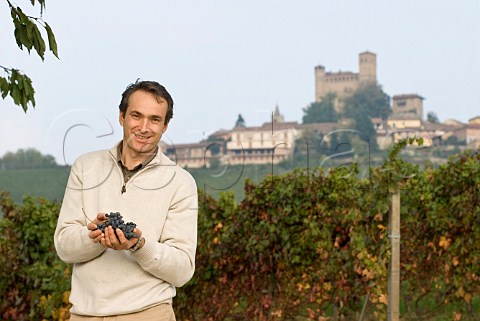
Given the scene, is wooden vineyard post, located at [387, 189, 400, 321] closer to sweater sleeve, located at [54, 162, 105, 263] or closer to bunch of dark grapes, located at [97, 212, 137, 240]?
sweater sleeve, located at [54, 162, 105, 263]

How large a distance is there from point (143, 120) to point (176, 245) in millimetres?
406

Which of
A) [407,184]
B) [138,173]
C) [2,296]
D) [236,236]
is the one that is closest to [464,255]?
[407,184]

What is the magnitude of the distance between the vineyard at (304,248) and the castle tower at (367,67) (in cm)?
13353

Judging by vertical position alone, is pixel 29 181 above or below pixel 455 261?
above

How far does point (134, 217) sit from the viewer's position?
2461 mm

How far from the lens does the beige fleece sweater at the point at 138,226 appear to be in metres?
2.44

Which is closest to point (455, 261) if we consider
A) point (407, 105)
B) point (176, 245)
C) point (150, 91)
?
point (176, 245)

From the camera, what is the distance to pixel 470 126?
238 ft

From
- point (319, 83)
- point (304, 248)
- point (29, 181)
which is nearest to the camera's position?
point (304, 248)

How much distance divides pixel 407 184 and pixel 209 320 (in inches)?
78.1

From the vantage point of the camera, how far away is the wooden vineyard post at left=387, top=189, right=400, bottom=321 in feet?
18.1

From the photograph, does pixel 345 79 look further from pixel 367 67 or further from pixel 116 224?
pixel 116 224

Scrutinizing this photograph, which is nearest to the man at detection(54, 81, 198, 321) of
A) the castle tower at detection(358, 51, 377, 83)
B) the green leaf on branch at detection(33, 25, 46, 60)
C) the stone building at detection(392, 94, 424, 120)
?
the green leaf on branch at detection(33, 25, 46, 60)

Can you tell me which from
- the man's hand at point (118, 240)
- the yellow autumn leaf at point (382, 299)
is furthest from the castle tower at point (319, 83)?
the man's hand at point (118, 240)
